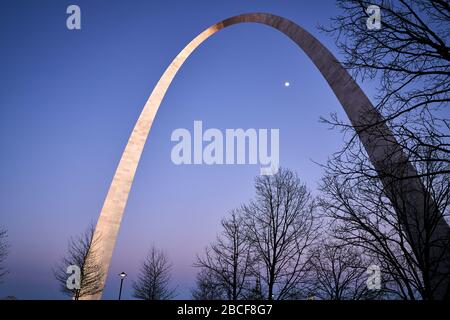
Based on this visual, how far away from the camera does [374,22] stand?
15.7 feet

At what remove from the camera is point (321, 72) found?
46.3 ft

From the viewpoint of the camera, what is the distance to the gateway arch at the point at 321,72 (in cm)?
862

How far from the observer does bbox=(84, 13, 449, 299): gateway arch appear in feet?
28.3

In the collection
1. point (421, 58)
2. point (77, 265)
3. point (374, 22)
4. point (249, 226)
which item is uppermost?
point (374, 22)
